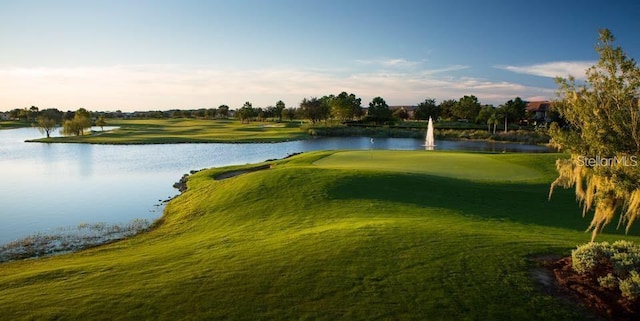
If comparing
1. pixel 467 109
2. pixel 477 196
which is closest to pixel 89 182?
pixel 477 196

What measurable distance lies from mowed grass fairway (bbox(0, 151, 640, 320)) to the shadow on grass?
0.51ft

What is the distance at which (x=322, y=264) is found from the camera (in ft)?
38.6

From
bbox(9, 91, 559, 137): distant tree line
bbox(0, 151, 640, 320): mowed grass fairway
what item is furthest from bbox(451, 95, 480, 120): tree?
bbox(0, 151, 640, 320): mowed grass fairway

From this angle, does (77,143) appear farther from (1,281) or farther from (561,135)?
(561,135)

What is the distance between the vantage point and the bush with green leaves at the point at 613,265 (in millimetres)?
9234

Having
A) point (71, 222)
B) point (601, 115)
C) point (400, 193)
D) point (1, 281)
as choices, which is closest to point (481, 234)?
point (601, 115)

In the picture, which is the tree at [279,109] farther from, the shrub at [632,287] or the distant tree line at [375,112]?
the shrub at [632,287]

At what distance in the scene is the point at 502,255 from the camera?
1212 centimetres

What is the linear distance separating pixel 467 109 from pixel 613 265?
13918cm

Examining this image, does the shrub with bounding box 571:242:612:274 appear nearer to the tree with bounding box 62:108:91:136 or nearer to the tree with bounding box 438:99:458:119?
the tree with bounding box 62:108:91:136

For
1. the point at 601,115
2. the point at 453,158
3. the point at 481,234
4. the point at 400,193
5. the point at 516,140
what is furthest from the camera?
the point at 516,140

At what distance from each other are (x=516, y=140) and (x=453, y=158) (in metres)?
65.7

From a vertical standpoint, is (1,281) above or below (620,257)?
below

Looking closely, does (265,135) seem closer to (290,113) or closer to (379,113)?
(379,113)
